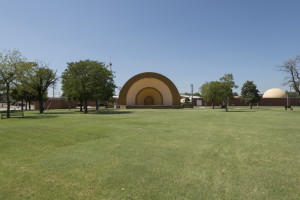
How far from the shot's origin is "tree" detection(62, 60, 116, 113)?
27.5 m

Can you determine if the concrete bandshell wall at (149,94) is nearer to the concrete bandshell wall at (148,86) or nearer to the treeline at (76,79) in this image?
the concrete bandshell wall at (148,86)

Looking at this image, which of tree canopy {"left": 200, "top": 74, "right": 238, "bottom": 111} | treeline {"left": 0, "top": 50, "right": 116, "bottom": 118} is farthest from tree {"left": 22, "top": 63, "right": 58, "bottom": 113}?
tree canopy {"left": 200, "top": 74, "right": 238, "bottom": 111}

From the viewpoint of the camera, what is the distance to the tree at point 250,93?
161 feet

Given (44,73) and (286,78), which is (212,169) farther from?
(286,78)

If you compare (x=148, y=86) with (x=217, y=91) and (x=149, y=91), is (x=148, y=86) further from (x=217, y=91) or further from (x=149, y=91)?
(x=217, y=91)

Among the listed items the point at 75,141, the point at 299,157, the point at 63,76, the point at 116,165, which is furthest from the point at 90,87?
the point at 299,157

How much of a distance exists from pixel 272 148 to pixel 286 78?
34602 millimetres

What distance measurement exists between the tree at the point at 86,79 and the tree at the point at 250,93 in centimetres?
3866

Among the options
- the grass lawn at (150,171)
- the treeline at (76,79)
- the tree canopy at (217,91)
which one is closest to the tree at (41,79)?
the treeline at (76,79)

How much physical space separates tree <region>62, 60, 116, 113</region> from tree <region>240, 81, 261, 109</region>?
3866 cm

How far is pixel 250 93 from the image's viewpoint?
5012 centimetres

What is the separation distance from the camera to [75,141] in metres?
8.09

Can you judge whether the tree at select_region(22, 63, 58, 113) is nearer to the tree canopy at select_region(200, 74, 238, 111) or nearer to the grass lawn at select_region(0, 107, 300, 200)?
the grass lawn at select_region(0, 107, 300, 200)

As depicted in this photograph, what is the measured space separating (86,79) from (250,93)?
43342 millimetres
